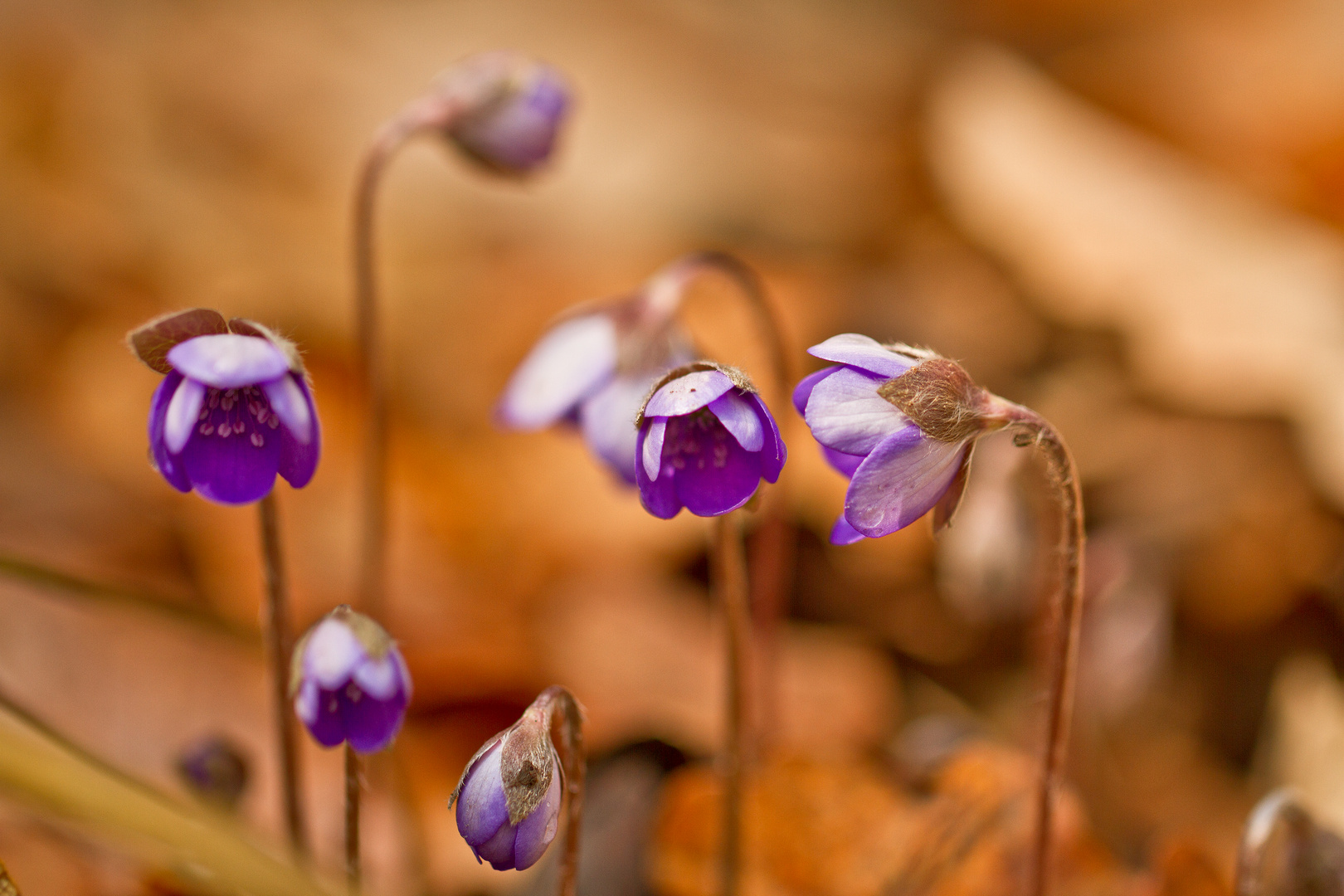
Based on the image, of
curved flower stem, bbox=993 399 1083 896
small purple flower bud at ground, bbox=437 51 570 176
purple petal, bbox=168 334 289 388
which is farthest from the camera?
small purple flower bud at ground, bbox=437 51 570 176

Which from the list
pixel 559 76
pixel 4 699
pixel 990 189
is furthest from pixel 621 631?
pixel 990 189

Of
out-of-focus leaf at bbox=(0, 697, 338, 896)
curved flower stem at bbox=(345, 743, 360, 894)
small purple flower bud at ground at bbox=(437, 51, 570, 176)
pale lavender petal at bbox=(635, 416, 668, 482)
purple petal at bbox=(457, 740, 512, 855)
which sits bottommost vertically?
curved flower stem at bbox=(345, 743, 360, 894)

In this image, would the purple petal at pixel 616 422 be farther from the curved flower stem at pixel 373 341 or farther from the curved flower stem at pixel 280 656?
the curved flower stem at pixel 280 656

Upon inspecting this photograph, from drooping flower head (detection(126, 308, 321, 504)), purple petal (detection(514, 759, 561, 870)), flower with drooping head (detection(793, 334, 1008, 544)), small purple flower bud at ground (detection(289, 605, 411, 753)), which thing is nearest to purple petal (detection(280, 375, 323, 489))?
drooping flower head (detection(126, 308, 321, 504))

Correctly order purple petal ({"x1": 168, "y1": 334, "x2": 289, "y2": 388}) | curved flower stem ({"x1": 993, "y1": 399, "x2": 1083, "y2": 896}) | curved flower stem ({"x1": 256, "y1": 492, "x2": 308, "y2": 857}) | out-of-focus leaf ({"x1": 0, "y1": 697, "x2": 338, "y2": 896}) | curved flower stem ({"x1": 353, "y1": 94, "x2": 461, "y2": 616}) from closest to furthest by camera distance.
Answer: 1. out-of-focus leaf ({"x1": 0, "y1": 697, "x2": 338, "y2": 896})
2. purple petal ({"x1": 168, "y1": 334, "x2": 289, "y2": 388})
3. curved flower stem ({"x1": 993, "y1": 399, "x2": 1083, "y2": 896})
4. curved flower stem ({"x1": 256, "y1": 492, "x2": 308, "y2": 857})
5. curved flower stem ({"x1": 353, "y1": 94, "x2": 461, "y2": 616})

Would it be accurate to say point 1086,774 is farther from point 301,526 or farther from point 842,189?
point 842,189

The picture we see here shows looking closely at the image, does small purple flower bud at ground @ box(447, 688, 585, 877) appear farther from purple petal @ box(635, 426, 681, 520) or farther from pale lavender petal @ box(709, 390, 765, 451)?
pale lavender petal @ box(709, 390, 765, 451)

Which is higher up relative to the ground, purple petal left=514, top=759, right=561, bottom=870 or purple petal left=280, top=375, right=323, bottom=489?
purple petal left=280, top=375, right=323, bottom=489
